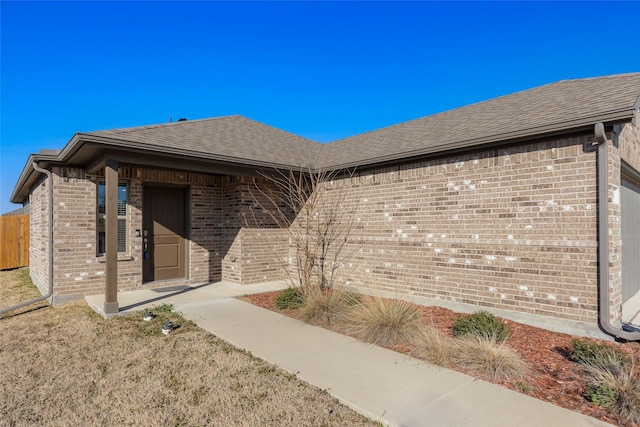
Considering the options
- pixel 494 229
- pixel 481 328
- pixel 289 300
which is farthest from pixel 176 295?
pixel 494 229

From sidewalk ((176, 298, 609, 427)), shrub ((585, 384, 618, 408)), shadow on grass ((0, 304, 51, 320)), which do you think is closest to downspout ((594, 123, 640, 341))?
shrub ((585, 384, 618, 408))

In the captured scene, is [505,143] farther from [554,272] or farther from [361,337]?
[361,337]

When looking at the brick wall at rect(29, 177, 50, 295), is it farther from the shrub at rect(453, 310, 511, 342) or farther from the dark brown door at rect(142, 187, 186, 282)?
the shrub at rect(453, 310, 511, 342)

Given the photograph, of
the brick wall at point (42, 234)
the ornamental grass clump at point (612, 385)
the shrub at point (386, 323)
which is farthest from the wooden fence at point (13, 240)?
the ornamental grass clump at point (612, 385)

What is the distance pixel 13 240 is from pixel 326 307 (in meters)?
14.3

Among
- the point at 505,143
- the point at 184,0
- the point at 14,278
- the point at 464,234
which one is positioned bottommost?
the point at 14,278

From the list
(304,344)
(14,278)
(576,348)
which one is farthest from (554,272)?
(14,278)

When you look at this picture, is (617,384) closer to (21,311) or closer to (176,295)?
(176,295)

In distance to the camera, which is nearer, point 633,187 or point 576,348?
point 576,348

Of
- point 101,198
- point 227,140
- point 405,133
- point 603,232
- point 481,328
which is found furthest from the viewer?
point 405,133

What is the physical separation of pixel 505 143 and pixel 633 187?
3932 millimetres

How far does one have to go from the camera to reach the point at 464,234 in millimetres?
6281

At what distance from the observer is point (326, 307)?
5.94 meters

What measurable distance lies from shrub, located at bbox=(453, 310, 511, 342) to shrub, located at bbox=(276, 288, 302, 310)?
112 inches
